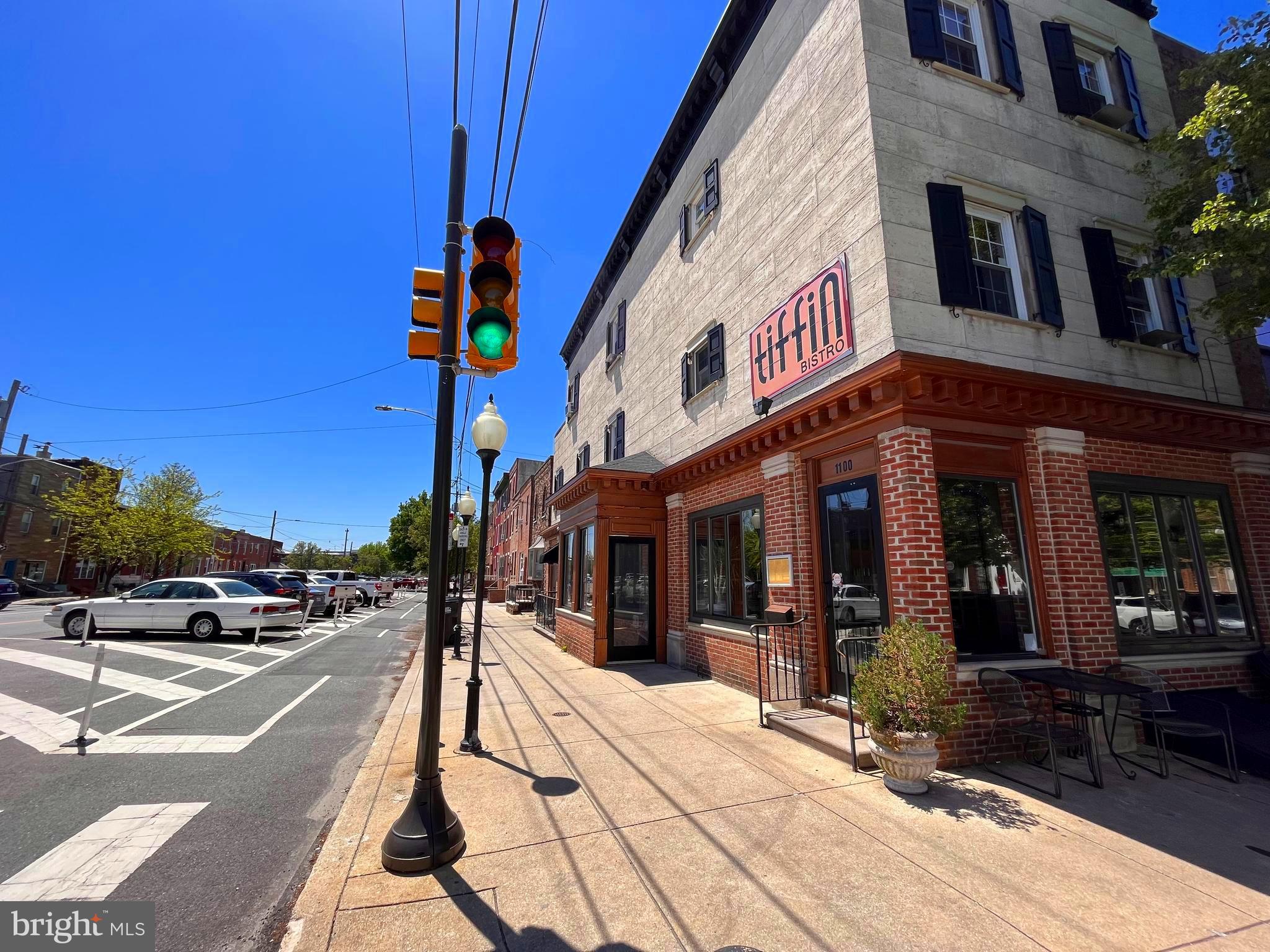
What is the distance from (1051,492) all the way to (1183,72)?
6.78m

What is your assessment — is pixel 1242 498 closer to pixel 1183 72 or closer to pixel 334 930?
pixel 1183 72

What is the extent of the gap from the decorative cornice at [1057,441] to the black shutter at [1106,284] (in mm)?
2000

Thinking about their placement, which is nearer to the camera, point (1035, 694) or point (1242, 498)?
point (1035, 694)

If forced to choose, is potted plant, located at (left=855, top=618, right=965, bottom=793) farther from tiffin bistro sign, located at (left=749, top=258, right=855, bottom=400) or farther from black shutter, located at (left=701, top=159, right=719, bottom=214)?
black shutter, located at (left=701, top=159, right=719, bottom=214)

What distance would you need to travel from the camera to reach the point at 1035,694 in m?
5.75

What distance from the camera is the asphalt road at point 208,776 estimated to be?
328 cm

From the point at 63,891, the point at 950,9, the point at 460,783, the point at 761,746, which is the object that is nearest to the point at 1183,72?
the point at 950,9

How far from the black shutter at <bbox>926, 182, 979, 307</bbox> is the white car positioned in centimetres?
1662

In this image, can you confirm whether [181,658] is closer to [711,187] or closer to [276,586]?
[276,586]

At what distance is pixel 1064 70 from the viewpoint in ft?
27.1

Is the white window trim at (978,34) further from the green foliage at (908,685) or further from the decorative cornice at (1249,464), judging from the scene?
the green foliage at (908,685)

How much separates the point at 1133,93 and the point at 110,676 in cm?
2023

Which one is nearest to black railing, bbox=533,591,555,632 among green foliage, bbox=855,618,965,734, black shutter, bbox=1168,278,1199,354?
green foliage, bbox=855,618,965,734

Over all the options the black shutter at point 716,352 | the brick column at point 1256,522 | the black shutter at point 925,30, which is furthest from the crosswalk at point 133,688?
the brick column at point 1256,522
